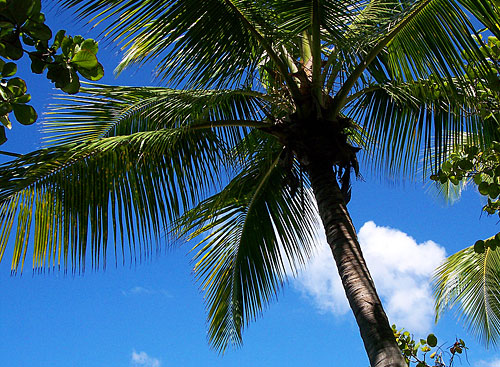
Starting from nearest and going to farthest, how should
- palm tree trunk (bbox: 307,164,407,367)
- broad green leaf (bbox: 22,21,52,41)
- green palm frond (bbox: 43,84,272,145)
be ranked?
1. broad green leaf (bbox: 22,21,52,41)
2. palm tree trunk (bbox: 307,164,407,367)
3. green palm frond (bbox: 43,84,272,145)

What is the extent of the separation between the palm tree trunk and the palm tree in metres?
0.01

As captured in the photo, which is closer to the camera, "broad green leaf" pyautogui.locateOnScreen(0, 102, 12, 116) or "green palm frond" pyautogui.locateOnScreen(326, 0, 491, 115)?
"broad green leaf" pyautogui.locateOnScreen(0, 102, 12, 116)

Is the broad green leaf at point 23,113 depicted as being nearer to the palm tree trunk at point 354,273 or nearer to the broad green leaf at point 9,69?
the broad green leaf at point 9,69

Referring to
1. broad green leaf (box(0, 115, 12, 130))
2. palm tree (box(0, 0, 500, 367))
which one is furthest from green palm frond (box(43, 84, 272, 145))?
broad green leaf (box(0, 115, 12, 130))

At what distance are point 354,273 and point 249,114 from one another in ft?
7.02

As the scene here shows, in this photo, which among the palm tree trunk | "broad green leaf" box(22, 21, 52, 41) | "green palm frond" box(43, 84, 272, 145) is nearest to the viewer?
"broad green leaf" box(22, 21, 52, 41)

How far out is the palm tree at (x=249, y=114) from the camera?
413 centimetres

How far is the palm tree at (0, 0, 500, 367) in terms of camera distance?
13.5 ft

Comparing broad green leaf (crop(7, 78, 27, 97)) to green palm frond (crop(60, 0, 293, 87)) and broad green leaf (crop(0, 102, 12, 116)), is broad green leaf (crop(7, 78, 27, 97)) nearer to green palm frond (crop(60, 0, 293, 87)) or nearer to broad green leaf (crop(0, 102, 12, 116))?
broad green leaf (crop(0, 102, 12, 116))

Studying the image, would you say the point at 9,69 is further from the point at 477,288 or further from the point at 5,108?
the point at 477,288

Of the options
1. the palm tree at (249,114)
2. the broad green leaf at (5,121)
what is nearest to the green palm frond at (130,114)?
the palm tree at (249,114)

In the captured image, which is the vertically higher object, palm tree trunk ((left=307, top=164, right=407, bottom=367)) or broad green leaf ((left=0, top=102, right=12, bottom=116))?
palm tree trunk ((left=307, top=164, right=407, bottom=367))

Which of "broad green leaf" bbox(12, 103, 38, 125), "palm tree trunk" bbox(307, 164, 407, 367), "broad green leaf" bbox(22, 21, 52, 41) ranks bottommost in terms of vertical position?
"broad green leaf" bbox(12, 103, 38, 125)

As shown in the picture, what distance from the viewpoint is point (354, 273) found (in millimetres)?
3893
